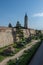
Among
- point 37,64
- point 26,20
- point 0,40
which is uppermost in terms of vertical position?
point 26,20

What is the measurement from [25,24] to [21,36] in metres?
15.8

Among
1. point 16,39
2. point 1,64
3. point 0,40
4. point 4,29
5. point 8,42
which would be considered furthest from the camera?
point 16,39

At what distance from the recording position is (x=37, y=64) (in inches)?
402

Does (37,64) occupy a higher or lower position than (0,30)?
lower

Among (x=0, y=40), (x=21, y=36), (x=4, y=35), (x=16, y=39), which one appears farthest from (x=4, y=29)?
(x=21, y=36)

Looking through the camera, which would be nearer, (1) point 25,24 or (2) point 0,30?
(2) point 0,30

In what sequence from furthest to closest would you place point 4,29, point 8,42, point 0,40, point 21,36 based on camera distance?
point 21,36 → point 8,42 → point 4,29 → point 0,40

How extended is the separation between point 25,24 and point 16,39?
59.3ft

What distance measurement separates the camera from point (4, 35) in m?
18.7

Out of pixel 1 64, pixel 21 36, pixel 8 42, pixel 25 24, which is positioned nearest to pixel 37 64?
pixel 1 64

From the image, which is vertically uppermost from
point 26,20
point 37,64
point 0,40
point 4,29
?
point 26,20

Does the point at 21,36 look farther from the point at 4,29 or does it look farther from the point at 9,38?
the point at 4,29

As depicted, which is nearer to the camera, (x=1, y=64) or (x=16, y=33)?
(x=1, y=64)

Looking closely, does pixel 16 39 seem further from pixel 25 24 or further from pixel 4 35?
pixel 25 24
